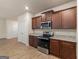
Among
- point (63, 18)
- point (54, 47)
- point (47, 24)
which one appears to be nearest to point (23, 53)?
point (54, 47)

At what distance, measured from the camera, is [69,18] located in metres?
3.93

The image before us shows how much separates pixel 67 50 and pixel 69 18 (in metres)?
1.32

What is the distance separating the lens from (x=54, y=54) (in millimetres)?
4363

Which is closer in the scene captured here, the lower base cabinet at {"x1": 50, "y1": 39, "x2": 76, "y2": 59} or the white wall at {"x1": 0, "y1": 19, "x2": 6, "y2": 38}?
the lower base cabinet at {"x1": 50, "y1": 39, "x2": 76, "y2": 59}

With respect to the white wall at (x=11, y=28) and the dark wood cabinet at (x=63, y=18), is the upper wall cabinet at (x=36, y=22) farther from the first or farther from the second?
the white wall at (x=11, y=28)

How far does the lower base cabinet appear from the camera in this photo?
3387 mm

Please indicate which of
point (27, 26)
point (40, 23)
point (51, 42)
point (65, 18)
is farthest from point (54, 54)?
point (27, 26)

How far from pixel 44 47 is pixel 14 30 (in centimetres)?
823

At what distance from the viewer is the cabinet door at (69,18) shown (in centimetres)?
375

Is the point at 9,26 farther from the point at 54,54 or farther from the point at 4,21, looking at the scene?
the point at 54,54

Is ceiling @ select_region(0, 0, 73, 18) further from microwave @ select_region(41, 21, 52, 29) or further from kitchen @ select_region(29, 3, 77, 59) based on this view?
microwave @ select_region(41, 21, 52, 29)

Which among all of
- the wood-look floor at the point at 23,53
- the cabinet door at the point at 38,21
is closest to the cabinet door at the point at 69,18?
the wood-look floor at the point at 23,53

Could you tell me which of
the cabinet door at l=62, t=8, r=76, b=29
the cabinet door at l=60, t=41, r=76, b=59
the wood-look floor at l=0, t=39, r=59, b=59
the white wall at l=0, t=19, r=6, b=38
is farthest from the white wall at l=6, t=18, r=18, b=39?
the cabinet door at l=60, t=41, r=76, b=59

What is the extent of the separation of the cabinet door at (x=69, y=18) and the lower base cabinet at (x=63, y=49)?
741mm
